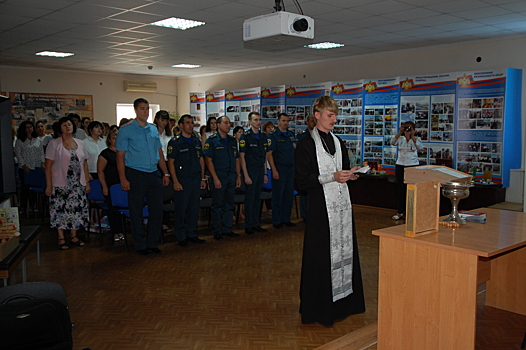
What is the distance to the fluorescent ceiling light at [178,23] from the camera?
7213mm

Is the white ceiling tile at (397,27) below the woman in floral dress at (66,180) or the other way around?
the other way around

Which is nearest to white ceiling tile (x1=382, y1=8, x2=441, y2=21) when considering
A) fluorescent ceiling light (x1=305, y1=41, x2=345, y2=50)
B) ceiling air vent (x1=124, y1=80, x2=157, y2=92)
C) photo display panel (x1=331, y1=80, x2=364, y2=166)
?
fluorescent ceiling light (x1=305, y1=41, x2=345, y2=50)

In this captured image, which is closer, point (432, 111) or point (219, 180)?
point (219, 180)

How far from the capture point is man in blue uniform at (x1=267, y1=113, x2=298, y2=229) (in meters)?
7.27

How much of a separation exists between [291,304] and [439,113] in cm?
599

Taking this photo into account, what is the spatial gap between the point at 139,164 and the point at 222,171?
136 cm

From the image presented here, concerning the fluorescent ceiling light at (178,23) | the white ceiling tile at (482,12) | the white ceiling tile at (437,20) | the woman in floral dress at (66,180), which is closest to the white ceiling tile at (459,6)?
the white ceiling tile at (482,12)

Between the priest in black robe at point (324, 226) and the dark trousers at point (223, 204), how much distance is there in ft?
10.0

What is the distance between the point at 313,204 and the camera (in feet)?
11.5

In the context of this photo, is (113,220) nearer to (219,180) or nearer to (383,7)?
(219,180)

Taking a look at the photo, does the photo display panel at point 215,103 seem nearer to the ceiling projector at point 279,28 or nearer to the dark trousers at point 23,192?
the dark trousers at point 23,192

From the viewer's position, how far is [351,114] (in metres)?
10.2

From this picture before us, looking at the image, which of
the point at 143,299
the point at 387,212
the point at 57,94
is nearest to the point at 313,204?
the point at 143,299

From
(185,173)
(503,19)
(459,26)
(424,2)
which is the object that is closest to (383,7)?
(424,2)
